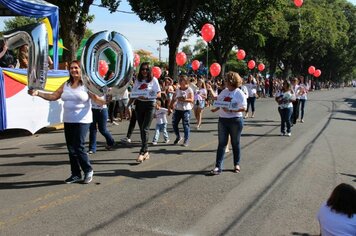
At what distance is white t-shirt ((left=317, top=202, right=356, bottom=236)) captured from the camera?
337 cm

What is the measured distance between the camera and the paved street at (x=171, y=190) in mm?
4793

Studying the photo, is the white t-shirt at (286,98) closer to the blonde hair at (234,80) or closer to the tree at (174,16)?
the blonde hair at (234,80)

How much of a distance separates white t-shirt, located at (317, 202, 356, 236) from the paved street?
47.2 inches

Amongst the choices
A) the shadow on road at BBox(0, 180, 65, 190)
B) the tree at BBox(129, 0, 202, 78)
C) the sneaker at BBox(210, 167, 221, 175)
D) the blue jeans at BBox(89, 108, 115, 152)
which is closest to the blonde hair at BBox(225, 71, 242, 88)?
the sneaker at BBox(210, 167, 221, 175)

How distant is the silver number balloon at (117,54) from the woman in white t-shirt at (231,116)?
1.66 meters

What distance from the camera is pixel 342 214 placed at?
11.2ft

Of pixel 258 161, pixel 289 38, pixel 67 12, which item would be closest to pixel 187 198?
pixel 258 161

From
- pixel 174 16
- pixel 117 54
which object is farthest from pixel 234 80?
pixel 174 16

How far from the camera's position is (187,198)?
5766 millimetres

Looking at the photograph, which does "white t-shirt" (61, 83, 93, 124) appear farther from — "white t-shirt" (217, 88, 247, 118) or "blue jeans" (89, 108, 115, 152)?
"blue jeans" (89, 108, 115, 152)

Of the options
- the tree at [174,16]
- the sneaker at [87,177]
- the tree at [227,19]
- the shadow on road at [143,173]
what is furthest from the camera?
the tree at [227,19]

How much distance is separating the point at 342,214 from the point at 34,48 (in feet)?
17.6

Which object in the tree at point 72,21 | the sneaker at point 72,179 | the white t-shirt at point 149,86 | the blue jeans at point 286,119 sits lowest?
the sneaker at point 72,179

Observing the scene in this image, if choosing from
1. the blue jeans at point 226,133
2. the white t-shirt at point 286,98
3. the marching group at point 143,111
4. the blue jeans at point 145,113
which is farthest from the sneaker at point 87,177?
the white t-shirt at point 286,98
